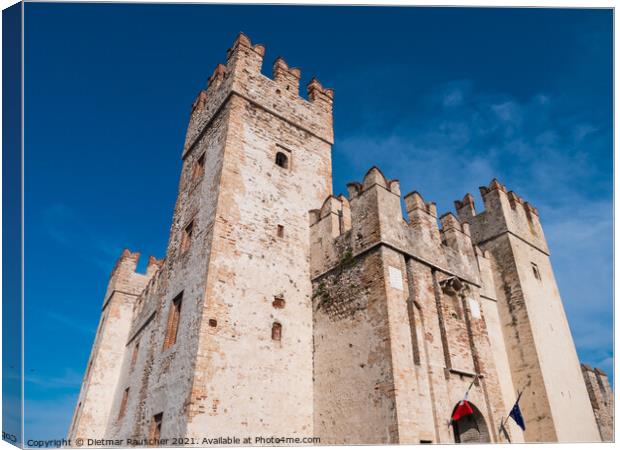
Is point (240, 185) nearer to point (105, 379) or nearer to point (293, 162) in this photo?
point (293, 162)

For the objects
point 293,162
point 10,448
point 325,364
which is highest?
point 293,162

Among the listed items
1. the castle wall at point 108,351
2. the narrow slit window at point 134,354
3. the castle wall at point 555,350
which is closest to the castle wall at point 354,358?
the castle wall at point 555,350

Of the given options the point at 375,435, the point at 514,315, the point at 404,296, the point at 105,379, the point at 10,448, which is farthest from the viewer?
the point at 105,379

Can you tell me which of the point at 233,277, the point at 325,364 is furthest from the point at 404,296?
the point at 233,277

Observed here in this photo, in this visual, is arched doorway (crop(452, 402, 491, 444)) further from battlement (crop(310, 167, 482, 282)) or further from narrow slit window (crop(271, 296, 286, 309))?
narrow slit window (crop(271, 296, 286, 309))

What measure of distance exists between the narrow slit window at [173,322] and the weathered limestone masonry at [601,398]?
12.7 metres

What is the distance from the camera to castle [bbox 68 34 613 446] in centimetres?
941

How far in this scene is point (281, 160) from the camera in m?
14.1

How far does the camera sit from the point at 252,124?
13.6m

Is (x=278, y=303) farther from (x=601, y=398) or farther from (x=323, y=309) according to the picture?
(x=601, y=398)

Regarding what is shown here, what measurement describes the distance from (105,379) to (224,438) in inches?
427

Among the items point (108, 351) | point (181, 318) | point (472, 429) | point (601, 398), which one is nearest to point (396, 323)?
point (472, 429)

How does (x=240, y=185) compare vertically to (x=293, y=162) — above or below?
below

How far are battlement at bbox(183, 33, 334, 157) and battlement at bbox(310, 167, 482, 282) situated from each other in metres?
3.88
